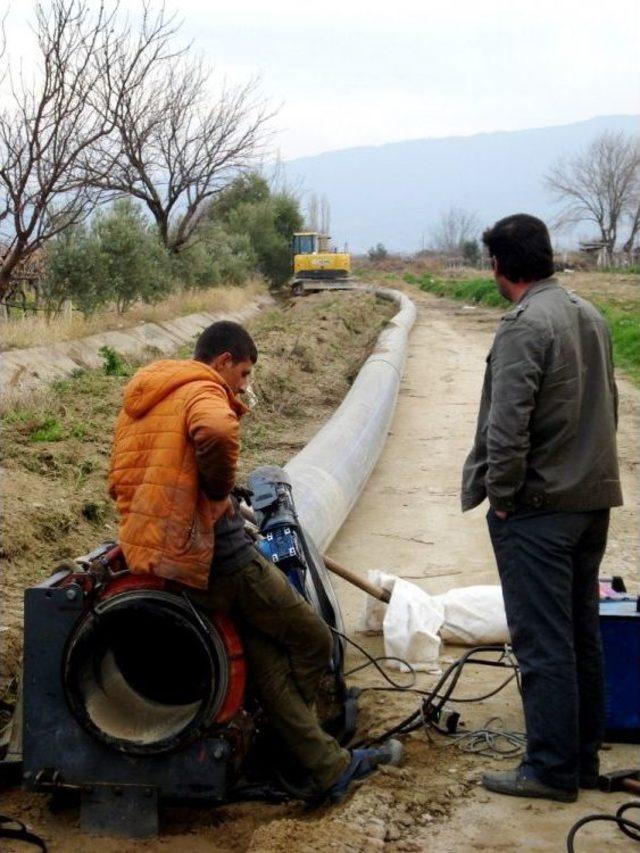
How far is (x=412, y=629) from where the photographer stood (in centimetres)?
612

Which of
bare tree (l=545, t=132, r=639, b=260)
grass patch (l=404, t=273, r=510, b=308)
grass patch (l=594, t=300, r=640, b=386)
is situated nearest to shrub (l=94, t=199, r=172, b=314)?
grass patch (l=594, t=300, r=640, b=386)

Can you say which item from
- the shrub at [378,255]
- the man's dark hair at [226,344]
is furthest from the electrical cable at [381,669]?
the shrub at [378,255]

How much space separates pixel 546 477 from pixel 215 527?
1282 mm

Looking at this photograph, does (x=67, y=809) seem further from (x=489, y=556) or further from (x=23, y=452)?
(x=23, y=452)

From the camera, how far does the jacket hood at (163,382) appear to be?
14.3 feet

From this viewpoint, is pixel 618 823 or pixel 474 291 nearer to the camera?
pixel 618 823

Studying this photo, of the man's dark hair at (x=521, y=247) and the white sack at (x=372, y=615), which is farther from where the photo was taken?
the white sack at (x=372, y=615)

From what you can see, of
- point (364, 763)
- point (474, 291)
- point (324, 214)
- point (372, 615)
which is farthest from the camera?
point (324, 214)

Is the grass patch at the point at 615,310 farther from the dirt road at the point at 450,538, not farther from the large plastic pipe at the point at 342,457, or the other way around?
the large plastic pipe at the point at 342,457

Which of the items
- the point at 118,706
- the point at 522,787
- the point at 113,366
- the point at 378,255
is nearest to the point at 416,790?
the point at 522,787

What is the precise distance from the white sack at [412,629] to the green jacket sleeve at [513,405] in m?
1.77

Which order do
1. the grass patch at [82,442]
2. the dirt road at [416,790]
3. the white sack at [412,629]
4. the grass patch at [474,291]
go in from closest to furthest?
the dirt road at [416,790], the white sack at [412,629], the grass patch at [82,442], the grass patch at [474,291]

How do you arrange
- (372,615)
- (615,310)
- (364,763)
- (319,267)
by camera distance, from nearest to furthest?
1. (364,763)
2. (372,615)
3. (615,310)
4. (319,267)

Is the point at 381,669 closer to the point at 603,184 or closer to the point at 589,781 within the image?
the point at 589,781
